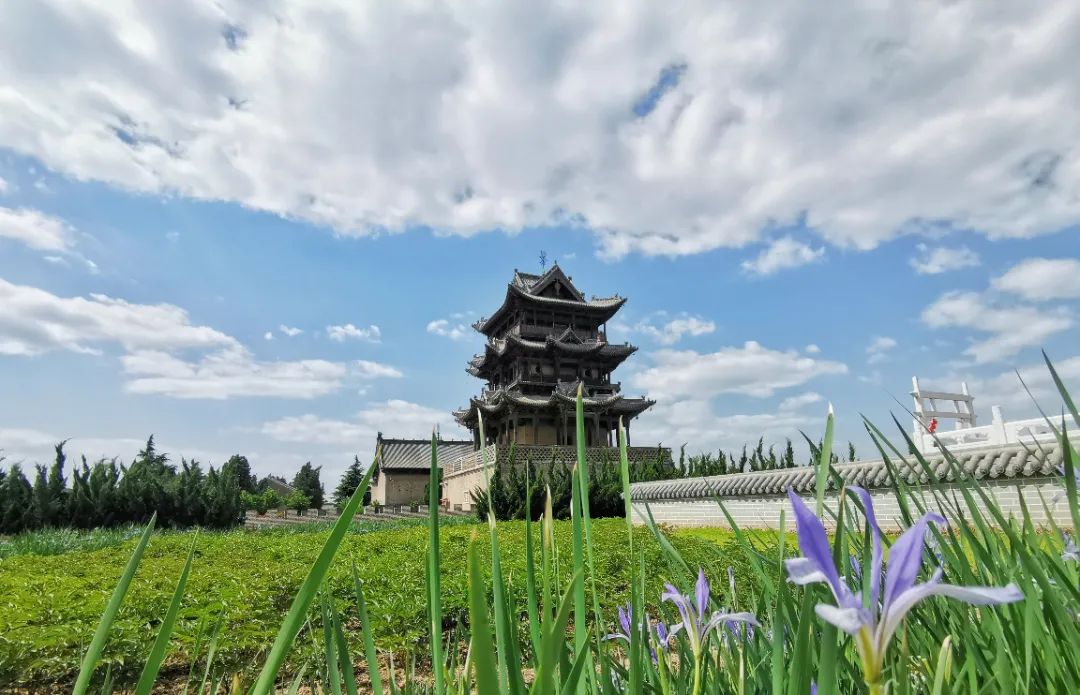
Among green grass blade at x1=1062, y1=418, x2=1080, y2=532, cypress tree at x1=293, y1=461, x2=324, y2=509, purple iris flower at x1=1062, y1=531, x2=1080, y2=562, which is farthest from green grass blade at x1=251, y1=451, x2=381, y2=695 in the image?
cypress tree at x1=293, y1=461, x2=324, y2=509

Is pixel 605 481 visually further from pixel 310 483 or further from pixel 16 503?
pixel 310 483

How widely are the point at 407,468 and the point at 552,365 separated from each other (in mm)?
11133

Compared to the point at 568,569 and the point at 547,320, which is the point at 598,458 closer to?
the point at 547,320

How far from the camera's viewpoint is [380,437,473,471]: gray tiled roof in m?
34.2

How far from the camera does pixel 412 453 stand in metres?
35.4

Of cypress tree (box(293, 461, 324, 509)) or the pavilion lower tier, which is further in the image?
cypress tree (box(293, 461, 324, 509))

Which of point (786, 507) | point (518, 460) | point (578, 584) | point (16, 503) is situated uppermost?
point (518, 460)

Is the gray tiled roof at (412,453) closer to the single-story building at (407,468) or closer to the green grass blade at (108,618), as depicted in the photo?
the single-story building at (407,468)

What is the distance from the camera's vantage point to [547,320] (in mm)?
29000

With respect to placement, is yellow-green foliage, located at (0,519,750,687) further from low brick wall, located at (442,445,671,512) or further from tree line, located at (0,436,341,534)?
low brick wall, located at (442,445,671,512)

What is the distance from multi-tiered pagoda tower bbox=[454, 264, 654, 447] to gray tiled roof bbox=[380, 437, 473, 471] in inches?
213

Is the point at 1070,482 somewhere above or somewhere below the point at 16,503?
above

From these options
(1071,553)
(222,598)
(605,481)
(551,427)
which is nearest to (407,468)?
(551,427)

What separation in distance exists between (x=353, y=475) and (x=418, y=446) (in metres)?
4.21
